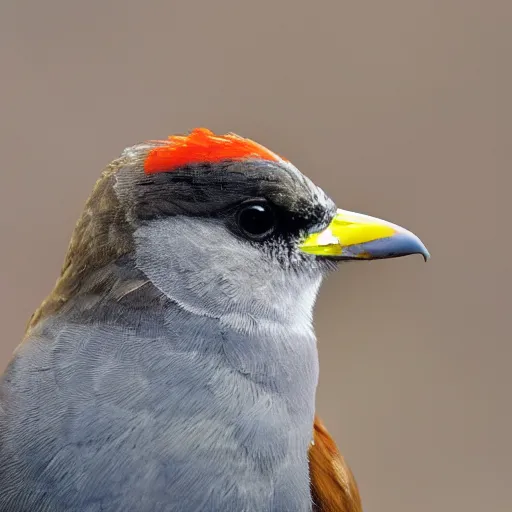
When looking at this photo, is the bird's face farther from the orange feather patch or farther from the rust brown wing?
the rust brown wing

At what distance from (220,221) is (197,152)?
0.44 feet

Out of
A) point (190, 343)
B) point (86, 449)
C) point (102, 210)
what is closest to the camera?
point (86, 449)

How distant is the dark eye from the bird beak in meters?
0.09

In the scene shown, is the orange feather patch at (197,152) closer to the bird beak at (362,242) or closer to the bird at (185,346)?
the bird at (185,346)

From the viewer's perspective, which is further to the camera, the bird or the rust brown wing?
the rust brown wing

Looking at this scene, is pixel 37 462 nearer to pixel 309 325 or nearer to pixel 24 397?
pixel 24 397

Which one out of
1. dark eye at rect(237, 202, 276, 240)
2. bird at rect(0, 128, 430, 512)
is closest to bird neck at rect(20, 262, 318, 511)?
bird at rect(0, 128, 430, 512)

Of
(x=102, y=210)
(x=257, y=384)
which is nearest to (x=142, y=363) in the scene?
(x=257, y=384)

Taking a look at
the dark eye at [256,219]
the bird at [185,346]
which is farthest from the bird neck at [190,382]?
the dark eye at [256,219]

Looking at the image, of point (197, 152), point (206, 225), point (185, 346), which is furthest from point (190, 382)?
point (197, 152)

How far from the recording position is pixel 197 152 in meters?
1.42

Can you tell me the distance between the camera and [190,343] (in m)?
1.37

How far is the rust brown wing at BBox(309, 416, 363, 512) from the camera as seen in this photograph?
1473 mm

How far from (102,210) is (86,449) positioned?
17.6 inches
